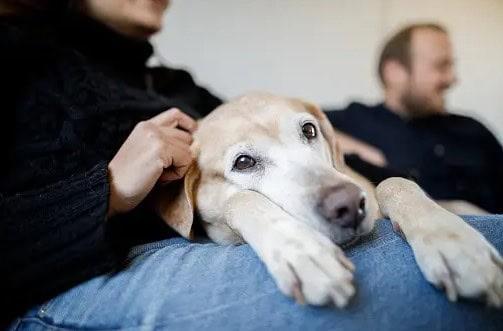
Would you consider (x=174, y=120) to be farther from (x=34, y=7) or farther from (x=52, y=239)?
(x=34, y=7)

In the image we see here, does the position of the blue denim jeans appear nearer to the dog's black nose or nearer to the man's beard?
the dog's black nose

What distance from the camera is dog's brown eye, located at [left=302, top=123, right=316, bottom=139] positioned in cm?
114

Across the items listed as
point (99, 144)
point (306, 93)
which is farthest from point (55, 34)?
point (306, 93)

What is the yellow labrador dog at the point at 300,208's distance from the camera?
27.4 inches

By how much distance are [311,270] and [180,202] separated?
17.7 inches

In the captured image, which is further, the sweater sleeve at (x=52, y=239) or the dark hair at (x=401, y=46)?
the dark hair at (x=401, y=46)

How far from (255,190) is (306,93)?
170 centimetres

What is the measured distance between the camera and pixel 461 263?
687mm

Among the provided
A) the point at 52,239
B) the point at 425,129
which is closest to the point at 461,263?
the point at 52,239

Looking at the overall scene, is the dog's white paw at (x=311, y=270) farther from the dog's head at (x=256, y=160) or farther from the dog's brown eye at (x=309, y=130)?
the dog's brown eye at (x=309, y=130)

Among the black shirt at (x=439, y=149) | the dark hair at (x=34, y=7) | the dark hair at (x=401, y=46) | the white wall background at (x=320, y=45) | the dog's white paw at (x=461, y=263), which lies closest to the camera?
the dog's white paw at (x=461, y=263)

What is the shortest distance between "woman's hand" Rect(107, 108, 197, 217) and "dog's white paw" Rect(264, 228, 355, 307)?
1.12 ft

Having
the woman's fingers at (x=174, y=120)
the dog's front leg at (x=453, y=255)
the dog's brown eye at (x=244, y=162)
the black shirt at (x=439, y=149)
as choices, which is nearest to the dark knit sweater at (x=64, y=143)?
the woman's fingers at (x=174, y=120)

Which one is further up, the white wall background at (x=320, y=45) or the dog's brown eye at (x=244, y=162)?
the white wall background at (x=320, y=45)
